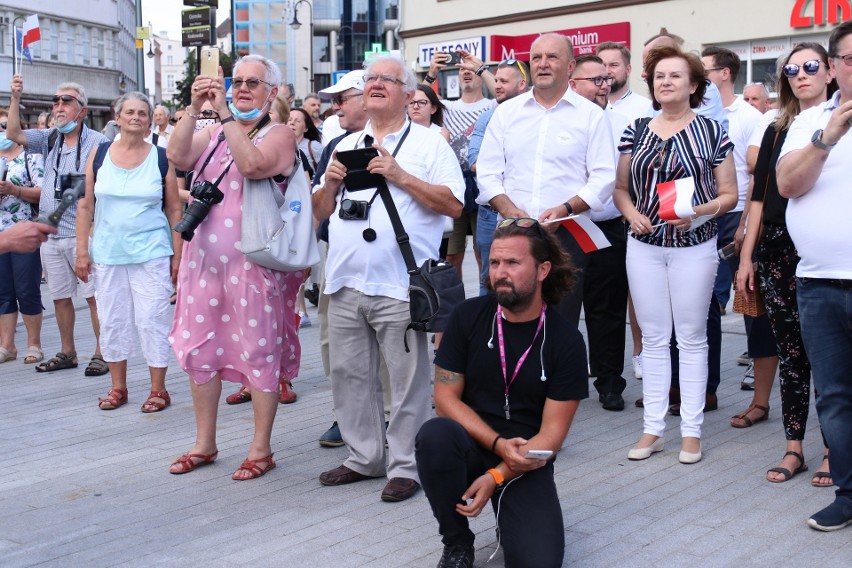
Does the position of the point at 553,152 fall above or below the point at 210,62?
below

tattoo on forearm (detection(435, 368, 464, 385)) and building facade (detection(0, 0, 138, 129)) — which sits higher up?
building facade (detection(0, 0, 138, 129))

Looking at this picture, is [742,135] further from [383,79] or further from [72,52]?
[72,52]

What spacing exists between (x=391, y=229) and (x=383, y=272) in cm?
22

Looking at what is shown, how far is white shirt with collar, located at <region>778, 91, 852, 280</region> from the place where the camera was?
4555 millimetres

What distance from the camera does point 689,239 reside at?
19.1 ft

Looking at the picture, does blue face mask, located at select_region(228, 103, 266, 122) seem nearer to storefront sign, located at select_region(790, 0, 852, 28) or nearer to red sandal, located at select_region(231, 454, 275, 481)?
red sandal, located at select_region(231, 454, 275, 481)

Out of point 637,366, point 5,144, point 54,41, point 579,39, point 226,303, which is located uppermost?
point 54,41

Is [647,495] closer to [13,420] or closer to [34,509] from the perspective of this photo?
[34,509]

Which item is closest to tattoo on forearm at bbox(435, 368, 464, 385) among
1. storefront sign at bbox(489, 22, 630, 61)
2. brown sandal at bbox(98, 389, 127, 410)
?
brown sandal at bbox(98, 389, 127, 410)

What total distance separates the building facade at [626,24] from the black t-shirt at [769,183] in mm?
11519

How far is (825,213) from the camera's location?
4.59 metres

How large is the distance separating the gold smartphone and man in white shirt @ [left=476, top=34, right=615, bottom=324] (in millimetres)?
1614

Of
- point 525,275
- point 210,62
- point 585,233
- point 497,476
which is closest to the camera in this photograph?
point 497,476

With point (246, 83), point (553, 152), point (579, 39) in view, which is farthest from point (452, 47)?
point (246, 83)
